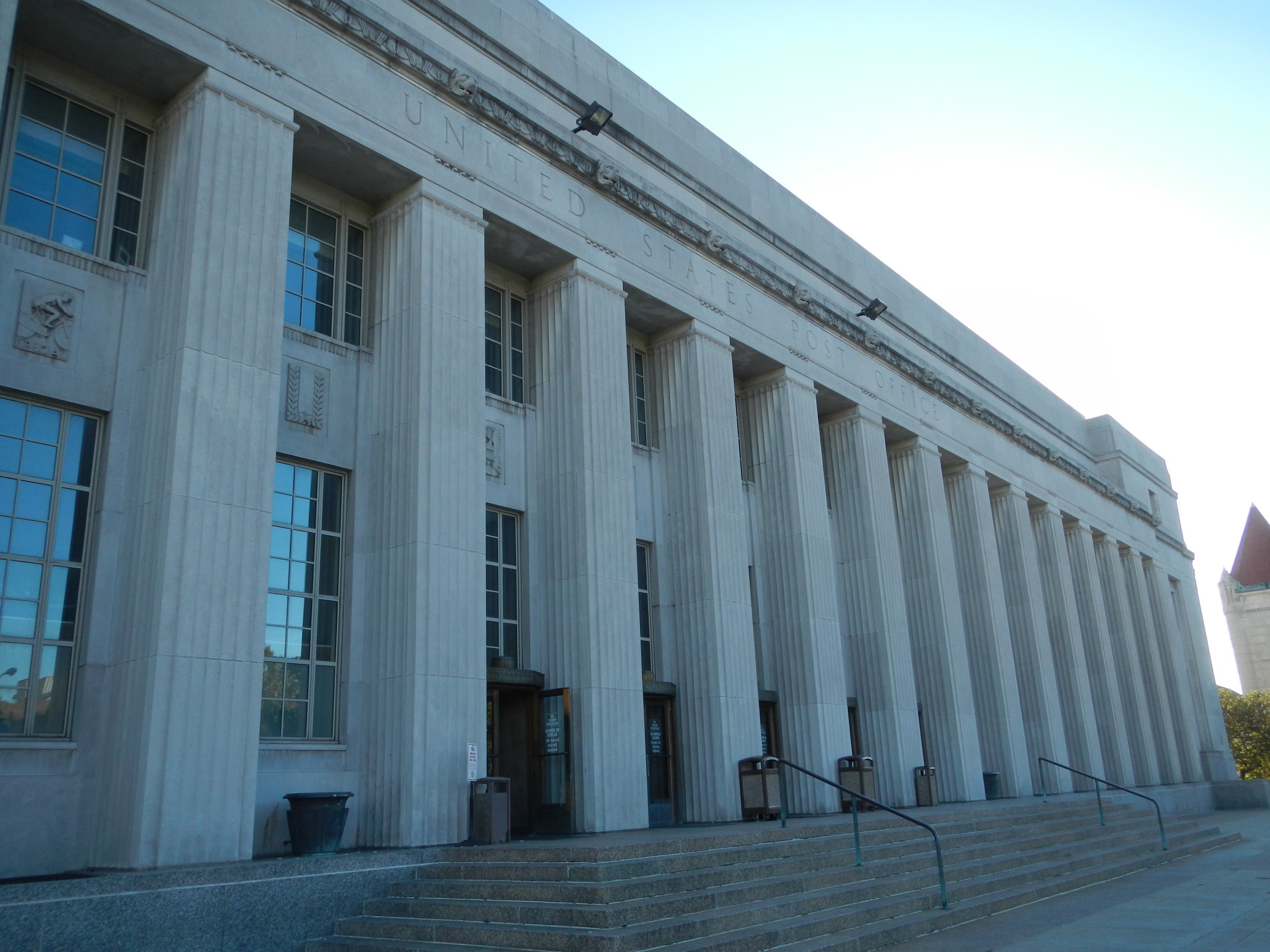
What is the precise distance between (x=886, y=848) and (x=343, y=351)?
9.76 m

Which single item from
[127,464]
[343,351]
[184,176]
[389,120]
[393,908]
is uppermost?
[389,120]

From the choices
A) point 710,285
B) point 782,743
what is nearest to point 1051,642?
point 782,743

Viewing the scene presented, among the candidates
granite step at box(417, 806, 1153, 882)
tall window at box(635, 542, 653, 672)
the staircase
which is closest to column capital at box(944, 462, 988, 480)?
tall window at box(635, 542, 653, 672)

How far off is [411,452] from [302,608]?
2394 millimetres

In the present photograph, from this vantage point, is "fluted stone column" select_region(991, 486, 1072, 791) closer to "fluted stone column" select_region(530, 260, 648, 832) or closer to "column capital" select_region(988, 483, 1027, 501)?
"column capital" select_region(988, 483, 1027, 501)

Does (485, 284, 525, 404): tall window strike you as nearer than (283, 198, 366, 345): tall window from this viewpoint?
No

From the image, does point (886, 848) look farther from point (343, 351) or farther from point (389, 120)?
point (389, 120)

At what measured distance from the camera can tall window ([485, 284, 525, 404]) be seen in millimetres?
16703

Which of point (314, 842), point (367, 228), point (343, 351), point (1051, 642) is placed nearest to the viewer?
point (314, 842)

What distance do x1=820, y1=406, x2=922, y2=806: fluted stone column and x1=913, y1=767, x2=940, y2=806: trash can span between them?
11cm

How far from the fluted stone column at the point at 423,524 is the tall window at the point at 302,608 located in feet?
1.34

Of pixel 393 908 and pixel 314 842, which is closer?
pixel 393 908

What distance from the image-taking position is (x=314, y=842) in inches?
442

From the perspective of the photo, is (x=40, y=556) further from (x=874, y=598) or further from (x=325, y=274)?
(x=874, y=598)
